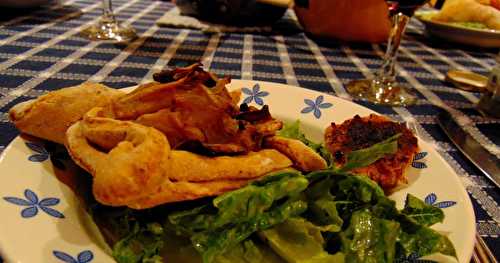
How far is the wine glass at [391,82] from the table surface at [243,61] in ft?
0.18

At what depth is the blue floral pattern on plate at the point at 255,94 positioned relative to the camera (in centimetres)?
128

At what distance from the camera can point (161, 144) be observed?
2.34ft

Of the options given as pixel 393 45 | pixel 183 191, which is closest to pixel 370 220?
pixel 183 191

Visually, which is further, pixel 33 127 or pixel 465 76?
pixel 465 76

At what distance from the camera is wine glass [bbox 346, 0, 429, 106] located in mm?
1659

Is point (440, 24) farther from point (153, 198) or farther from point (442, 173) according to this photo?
point (153, 198)

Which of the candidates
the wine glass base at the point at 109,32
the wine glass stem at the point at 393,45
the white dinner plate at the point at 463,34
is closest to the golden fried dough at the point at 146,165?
the wine glass stem at the point at 393,45

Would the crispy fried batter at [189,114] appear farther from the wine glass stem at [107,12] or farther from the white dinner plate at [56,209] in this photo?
the wine glass stem at [107,12]

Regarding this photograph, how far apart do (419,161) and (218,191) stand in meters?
0.56

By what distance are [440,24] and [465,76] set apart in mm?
628

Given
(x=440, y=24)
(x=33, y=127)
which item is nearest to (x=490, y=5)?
(x=440, y=24)

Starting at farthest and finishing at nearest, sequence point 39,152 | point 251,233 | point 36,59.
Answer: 1. point 36,59
2. point 39,152
3. point 251,233

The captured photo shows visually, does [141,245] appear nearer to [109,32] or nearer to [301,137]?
[301,137]

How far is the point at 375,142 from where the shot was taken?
1062mm
